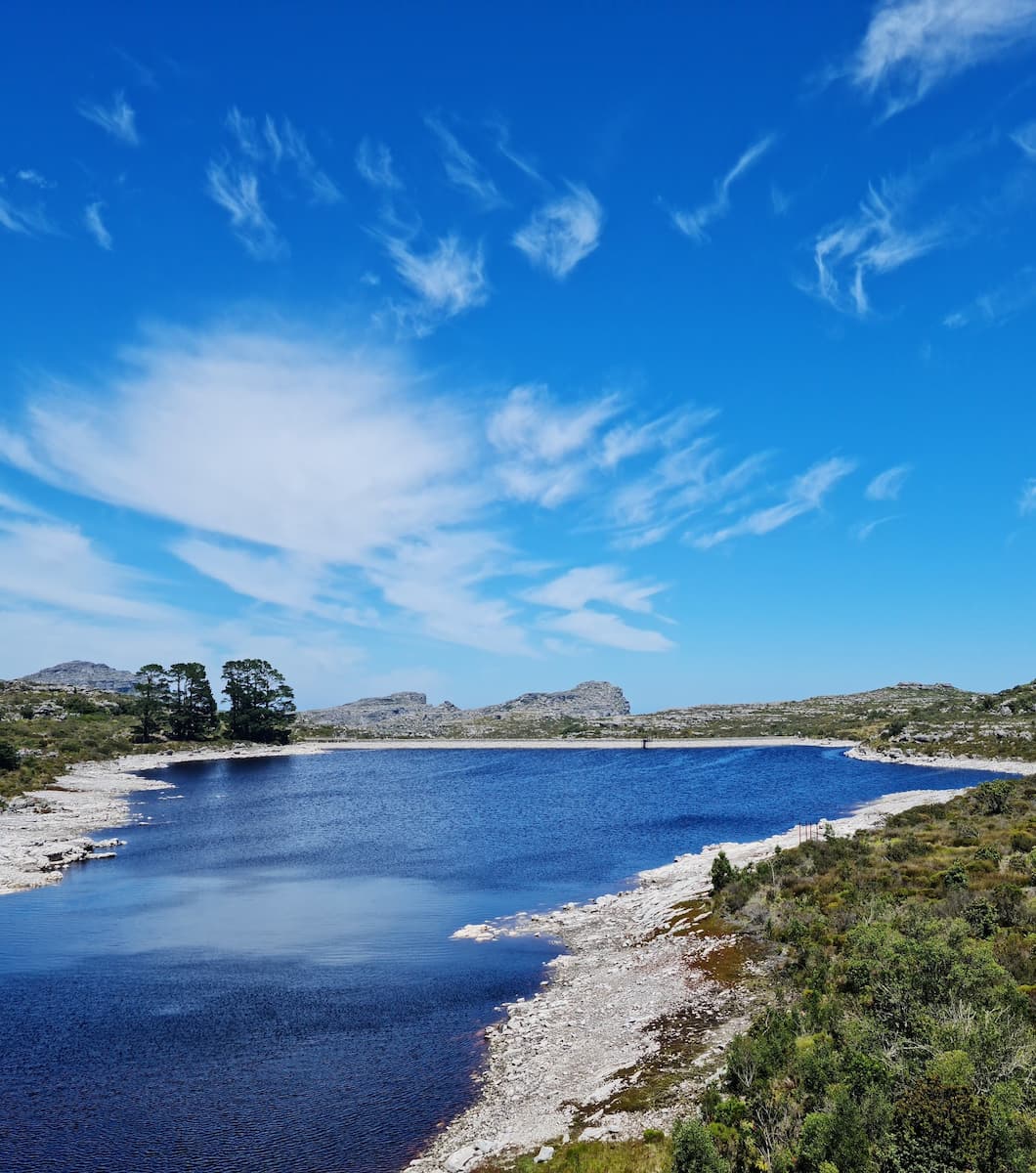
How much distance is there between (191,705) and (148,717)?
13.3 meters

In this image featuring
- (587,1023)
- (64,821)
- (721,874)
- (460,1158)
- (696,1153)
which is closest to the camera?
(696,1153)

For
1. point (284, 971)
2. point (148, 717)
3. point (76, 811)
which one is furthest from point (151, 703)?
point (284, 971)

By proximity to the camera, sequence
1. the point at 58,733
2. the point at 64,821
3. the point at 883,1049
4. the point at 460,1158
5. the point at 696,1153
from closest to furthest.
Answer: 1. the point at 696,1153
2. the point at 883,1049
3. the point at 460,1158
4. the point at 64,821
5. the point at 58,733

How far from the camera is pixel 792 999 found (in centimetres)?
2486

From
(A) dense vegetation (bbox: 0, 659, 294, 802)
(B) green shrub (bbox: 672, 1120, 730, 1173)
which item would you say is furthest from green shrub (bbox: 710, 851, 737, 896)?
(A) dense vegetation (bbox: 0, 659, 294, 802)

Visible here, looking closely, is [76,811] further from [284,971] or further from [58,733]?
[58,733]

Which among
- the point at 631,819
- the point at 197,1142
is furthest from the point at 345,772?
the point at 197,1142

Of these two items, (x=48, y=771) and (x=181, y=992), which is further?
(x=48, y=771)

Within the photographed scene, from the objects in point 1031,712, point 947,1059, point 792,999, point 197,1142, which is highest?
point 1031,712

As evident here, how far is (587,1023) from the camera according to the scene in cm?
2777

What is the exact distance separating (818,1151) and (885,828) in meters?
38.7

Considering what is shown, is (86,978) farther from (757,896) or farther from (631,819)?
(631,819)

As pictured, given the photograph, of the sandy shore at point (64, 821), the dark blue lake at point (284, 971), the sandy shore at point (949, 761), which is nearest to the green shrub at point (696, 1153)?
the dark blue lake at point (284, 971)

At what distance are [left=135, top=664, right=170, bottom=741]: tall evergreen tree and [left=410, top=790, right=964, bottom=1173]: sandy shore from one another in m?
140
